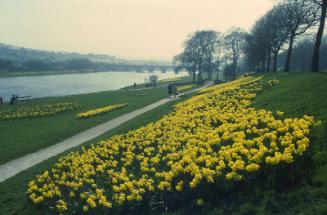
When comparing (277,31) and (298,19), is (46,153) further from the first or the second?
(277,31)

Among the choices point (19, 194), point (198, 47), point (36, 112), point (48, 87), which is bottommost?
point (48, 87)

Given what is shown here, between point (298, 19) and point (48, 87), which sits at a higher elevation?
point (298, 19)

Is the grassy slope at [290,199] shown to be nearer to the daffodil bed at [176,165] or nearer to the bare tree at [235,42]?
the daffodil bed at [176,165]

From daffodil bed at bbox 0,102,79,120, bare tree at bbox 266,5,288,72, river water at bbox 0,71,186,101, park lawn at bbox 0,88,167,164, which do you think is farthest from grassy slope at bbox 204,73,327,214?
river water at bbox 0,71,186,101

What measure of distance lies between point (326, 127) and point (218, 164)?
320 centimetres

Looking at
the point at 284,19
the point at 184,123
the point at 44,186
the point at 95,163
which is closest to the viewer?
the point at 44,186

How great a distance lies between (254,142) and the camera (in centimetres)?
941

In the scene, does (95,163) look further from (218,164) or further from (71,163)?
(218,164)

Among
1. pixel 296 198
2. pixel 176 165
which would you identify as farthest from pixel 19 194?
pixel 296 198

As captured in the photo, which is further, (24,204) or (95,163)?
(95,163)

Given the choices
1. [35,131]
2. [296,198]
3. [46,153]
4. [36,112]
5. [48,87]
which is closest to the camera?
[296,198]

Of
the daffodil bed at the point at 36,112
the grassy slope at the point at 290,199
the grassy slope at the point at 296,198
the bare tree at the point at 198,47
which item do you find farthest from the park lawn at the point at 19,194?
the bare tree at the point at 198,47

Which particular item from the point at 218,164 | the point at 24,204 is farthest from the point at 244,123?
the point at 24,204

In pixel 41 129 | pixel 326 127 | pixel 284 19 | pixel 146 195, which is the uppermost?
pixel 284 19
